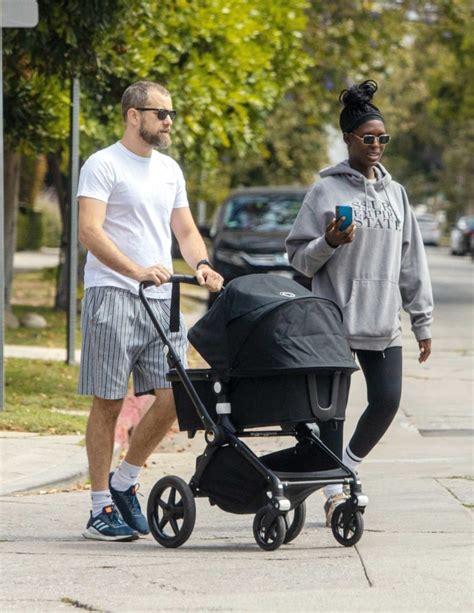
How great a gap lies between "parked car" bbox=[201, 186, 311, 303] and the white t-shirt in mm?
11783

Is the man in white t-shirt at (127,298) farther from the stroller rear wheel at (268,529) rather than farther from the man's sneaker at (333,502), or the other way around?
the man's sneaker at (333,502)

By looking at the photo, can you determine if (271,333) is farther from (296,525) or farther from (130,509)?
(130,509)

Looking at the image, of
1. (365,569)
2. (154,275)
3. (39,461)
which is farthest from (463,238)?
(365,569)

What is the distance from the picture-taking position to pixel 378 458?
9602 mm

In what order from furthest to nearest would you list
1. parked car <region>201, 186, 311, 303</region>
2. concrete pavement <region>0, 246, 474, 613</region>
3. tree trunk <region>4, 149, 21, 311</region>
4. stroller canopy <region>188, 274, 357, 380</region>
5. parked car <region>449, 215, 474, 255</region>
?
parked car <region>449, 215, 474, 255</region> → parked car <region>201, 186, 311, 303</region> → tree trunk <region>4, 149, 21, 311</region> → stroller canopy <region>188, 274, 357, 380</region> → concrete pavement <region>0, 246, 474, 613</region>

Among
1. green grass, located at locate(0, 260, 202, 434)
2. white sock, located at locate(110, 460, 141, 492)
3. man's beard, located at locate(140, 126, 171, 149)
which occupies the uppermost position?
man's beard, located at locate(140, 126, 171, 149)

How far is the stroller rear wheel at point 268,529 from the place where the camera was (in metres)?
6.23

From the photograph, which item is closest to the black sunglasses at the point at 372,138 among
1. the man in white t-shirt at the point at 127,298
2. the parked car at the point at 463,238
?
the man in white t-shirt at the point at 127,298

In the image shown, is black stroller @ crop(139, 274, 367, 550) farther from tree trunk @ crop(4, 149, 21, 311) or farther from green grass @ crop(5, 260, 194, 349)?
tree trunk @ crop(4, 149, 21, 311)

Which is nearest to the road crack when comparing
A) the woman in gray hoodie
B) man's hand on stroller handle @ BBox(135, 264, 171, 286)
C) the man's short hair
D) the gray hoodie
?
the woman in gray hoodie

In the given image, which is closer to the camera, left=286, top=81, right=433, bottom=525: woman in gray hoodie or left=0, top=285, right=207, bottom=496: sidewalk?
left=286, top=81, right=433, bottom=525: woman in gray hoodie

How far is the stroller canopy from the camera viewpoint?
6082 millimetres

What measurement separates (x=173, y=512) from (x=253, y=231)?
13576 millimetres

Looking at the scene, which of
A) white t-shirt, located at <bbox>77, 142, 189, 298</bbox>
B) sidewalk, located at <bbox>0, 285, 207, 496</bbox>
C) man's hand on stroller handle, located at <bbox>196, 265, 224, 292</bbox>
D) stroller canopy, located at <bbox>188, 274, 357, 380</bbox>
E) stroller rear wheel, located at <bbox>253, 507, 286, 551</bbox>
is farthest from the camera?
sidewalk, located at <bbox>0, 285, 207, 496</bbox>
